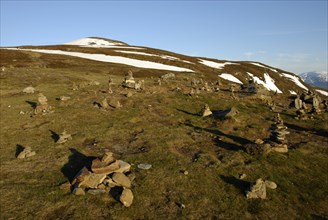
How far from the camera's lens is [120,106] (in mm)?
39375

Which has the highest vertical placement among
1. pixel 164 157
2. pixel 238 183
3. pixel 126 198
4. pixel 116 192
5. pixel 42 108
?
pixel 238 183

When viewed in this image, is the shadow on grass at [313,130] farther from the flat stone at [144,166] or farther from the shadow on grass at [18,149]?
the shadow on grass at [18,149]

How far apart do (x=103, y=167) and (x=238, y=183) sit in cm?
907

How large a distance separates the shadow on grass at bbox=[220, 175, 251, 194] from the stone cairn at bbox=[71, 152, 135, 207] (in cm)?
634

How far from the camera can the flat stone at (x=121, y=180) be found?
20344mm

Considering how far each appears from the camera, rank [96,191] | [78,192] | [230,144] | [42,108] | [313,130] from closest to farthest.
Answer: [78,192], [96,191], [230,144], [313,130], [42,108]

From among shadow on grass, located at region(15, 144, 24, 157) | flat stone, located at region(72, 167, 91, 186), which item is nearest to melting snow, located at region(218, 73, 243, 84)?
shadow on grass, located at region(15, 144, 24, 157)

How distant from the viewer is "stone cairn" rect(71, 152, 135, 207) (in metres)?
19.9

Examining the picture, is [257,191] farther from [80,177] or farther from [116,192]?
[80,177]

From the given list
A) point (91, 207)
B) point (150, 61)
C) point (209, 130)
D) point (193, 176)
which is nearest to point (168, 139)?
point (209, 130)

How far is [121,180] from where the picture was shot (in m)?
20.5

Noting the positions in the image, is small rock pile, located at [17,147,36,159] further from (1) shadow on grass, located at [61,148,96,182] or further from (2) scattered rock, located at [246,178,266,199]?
A: (2) scattered rock, located at [246,178,266,199]

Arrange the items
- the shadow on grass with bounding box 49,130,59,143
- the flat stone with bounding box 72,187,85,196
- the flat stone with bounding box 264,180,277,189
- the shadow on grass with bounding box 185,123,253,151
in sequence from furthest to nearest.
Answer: the shadow on grass with bounding box 49,130,59,143 → the shadow on grass with bounding box 185,123,253,151 → the flat stone with bounding box 264,180,277,189 → the flat stone with bounding box 72,187,85,196

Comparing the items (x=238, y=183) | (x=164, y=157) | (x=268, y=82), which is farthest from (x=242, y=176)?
(x=268, y=82)
